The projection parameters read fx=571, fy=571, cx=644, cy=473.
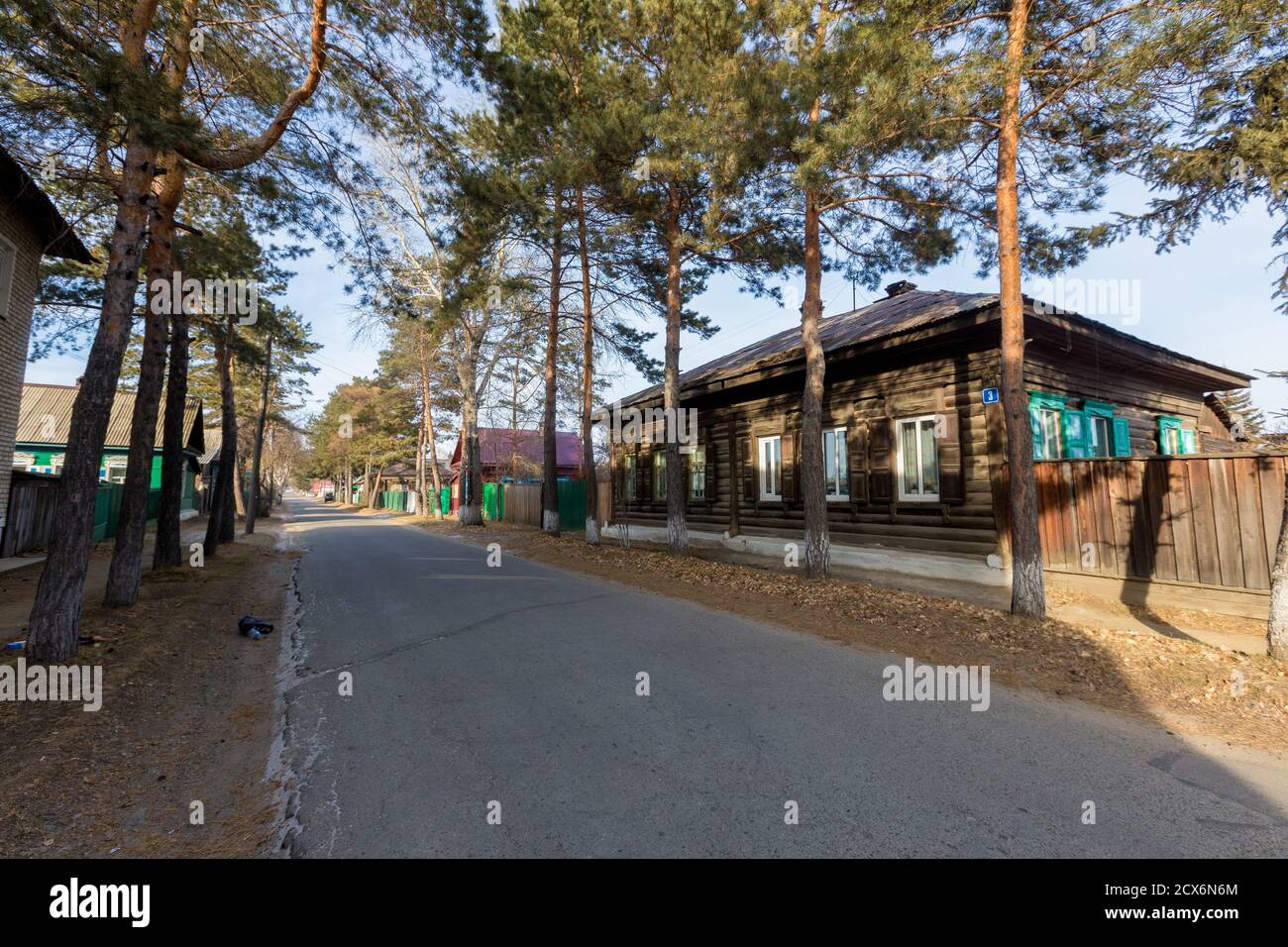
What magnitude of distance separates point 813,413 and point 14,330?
1653 cm

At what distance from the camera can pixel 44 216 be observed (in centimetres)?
1182

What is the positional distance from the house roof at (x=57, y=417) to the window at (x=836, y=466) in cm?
2806

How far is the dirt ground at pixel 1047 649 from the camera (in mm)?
4691

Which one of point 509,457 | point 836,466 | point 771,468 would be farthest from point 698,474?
point 509,457

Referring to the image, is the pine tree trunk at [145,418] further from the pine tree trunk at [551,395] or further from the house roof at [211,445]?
the house roof at [211,445]

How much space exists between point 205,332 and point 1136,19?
71.7 ft

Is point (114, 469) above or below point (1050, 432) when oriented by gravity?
above

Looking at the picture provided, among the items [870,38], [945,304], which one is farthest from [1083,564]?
[870,38]

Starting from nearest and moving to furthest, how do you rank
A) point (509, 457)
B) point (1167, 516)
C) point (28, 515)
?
point (1167, 516), point (28, 515), point (509, 457)

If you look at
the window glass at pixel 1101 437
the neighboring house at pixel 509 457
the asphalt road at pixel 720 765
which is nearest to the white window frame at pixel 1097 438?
the window glass at pixel 1101 437

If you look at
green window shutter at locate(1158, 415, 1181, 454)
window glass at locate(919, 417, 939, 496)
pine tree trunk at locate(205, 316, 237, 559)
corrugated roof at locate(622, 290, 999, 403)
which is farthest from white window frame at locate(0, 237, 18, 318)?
green window shutter at locate(1158, 415, 1181, 454)

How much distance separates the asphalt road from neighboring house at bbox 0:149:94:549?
11.5m

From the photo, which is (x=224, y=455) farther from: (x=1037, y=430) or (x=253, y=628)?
(x=1037, y=430)

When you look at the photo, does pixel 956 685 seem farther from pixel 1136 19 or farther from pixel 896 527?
pixel 1136 19
